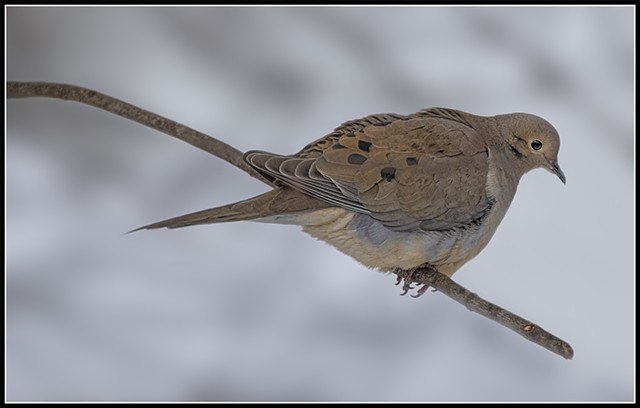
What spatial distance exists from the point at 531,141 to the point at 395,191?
473 mm

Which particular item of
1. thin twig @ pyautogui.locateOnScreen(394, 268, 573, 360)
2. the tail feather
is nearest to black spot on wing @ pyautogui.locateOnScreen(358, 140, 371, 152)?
the tail feather

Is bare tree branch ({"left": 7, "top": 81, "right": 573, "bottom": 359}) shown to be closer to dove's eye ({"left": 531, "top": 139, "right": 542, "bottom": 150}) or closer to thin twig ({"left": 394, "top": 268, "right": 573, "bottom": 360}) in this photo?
thin twig ({"left": 394, "top": 268, "right": 573, "bottom": 360})

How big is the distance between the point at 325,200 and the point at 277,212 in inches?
5.0

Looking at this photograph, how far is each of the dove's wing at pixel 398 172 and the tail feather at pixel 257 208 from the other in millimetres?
40

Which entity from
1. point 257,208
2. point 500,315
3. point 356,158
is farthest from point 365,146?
point 500,315

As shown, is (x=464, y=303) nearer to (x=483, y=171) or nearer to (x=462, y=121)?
(x=483, y=171)

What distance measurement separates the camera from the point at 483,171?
6.89 ft

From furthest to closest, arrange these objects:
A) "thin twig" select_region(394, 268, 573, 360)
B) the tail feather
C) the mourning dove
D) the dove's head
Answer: the dove's head → the mourning dove → the tail feather → "thin twig" select_region(394, 268, 573, 360)

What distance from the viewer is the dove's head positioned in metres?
2.17

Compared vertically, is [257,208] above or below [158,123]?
below

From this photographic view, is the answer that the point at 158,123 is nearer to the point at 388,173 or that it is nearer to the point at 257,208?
the point at 257,208

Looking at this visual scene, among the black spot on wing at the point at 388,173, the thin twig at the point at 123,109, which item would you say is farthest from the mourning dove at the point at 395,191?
the thin twig at the point at 123,109

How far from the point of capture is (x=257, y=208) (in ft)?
6.34

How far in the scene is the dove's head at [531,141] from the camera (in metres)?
2.17
